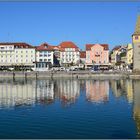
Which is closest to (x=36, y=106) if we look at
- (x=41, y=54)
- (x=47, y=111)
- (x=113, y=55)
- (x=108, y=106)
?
(x=47, y=111)

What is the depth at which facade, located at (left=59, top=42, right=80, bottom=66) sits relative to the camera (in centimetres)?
12888

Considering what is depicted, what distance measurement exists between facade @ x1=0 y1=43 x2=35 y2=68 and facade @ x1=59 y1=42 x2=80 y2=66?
14849 millimetres

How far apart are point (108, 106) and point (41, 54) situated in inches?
3276

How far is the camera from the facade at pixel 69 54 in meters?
129

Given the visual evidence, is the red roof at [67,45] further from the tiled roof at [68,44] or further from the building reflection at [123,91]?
the building reflection at [123,91]

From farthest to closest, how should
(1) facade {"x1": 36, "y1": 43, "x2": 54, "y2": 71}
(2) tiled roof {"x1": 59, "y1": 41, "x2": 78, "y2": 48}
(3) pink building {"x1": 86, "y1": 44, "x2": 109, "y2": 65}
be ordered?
1. (2) tiled roof {"x1": 59, "y1": 41, "x2": 78, "y2": 48}
2. (3) pink building {"x1": 86, "y1": 44, "x2": 109, "y2": 65}
3. (1) facade {"x1": 36, "y1": 43, "x2": 54, "y2": 71}

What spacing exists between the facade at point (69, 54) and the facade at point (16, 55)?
48.7 ft

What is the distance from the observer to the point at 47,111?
3247 centimetres

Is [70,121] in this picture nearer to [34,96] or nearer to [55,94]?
[34,96]

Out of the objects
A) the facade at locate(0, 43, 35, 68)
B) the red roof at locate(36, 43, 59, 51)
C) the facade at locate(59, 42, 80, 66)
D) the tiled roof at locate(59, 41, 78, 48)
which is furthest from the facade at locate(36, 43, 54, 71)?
the tiled roof at locate(59, 41, 78, 48)

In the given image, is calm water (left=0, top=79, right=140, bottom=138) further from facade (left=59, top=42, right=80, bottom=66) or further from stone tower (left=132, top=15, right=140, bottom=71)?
facade (left=59, top=42, right=80, bottom=66)

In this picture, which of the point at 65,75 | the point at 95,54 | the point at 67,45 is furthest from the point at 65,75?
the point at 67,45

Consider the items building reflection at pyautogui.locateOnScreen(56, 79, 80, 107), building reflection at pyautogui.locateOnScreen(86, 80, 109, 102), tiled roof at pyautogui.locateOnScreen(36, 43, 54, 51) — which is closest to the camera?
building reflection at pyautogui.locateOnScreen(56, 79, 80, 107)

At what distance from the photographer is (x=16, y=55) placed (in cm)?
11750
